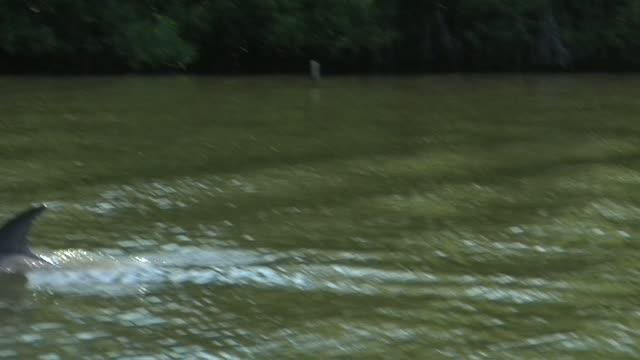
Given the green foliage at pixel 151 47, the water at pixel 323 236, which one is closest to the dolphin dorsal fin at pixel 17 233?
the water at pixel 323 236

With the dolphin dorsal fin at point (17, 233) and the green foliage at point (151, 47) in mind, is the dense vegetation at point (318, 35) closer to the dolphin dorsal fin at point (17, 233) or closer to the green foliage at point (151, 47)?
the green foliage at point (151, 47)

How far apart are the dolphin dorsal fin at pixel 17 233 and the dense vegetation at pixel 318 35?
27.1 metres

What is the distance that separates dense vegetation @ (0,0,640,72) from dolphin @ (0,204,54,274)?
27.0m

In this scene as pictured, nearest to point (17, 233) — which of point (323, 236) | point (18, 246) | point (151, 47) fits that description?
point (18, 246)

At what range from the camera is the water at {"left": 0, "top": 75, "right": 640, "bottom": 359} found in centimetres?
817

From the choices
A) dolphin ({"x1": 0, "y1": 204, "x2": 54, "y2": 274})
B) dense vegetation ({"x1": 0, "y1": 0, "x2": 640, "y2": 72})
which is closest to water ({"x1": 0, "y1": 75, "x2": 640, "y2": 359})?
dolphin ({"x1": 0, "y1": 204, "x2": 54, "y2": 274})

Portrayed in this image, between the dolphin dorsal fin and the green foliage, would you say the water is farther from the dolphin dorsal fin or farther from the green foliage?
the green foliage

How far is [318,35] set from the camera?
39406mm

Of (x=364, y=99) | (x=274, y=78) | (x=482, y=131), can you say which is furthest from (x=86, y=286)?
(x=274, y=78)

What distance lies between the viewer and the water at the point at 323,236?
26.8ft

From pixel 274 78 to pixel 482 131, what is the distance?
15126mm

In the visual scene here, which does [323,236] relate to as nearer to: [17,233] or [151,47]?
[17,233]

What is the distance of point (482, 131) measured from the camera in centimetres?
1936

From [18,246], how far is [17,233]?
0.53ft
